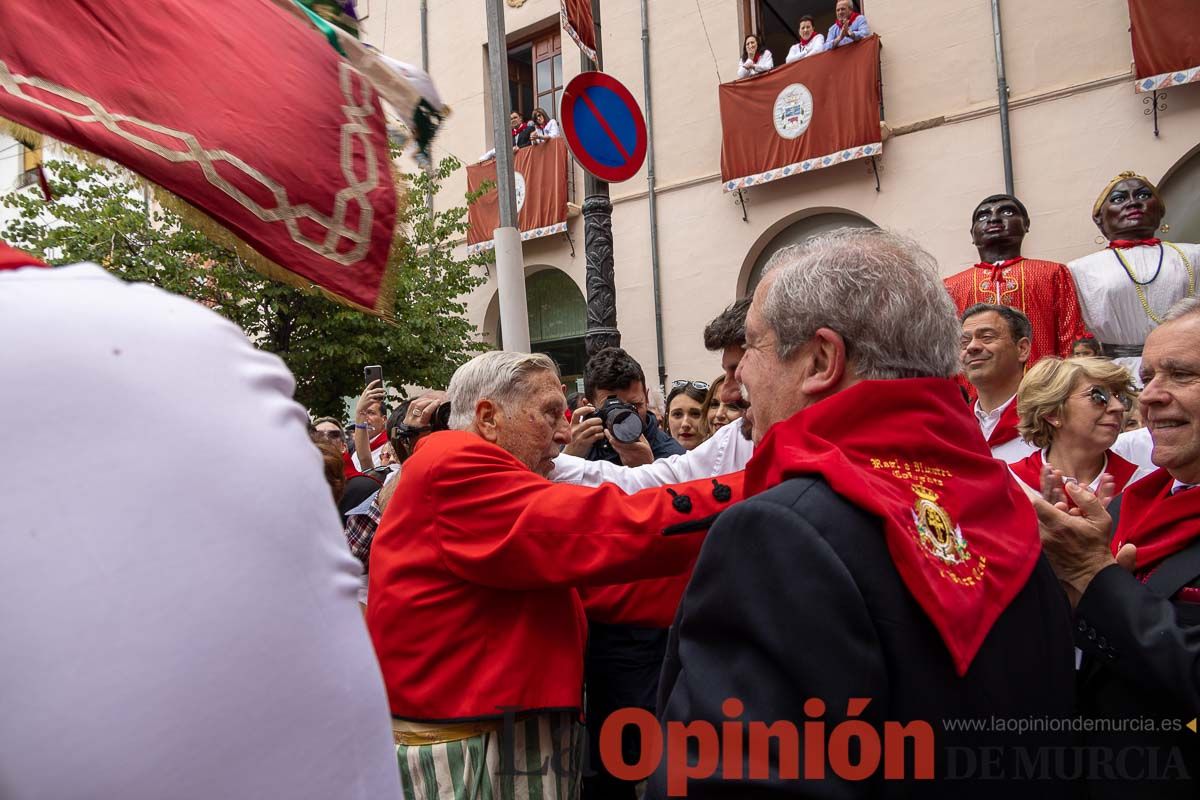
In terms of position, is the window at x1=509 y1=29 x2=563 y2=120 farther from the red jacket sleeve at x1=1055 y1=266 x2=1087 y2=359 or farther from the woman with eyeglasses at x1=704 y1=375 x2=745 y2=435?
the woman with eyeglasses at x1=704 y1=375 x2=745 y2=435

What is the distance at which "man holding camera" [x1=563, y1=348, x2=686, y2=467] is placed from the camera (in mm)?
3523

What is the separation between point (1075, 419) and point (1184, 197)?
7902mm

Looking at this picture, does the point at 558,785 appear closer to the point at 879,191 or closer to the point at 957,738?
the point at 957,738

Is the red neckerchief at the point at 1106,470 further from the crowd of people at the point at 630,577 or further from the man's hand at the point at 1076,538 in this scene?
the man's hand at the point at 1076,538

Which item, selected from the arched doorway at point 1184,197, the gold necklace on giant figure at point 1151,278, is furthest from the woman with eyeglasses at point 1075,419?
the arched doorway at point 1184,197

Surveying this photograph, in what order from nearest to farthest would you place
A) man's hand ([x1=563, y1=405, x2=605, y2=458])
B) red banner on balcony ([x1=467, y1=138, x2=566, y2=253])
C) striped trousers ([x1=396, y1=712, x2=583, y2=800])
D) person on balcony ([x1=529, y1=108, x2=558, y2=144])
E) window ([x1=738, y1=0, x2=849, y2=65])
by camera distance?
striped trousers ([x1=396, y1=712, x2=583, y2=800]) → man's hand ([x1=563, y1=405, x2=605, y2=458]) → red banner on balcony ([x1=467, y1=138, x2=566, y2=253]) → person on balcony ([x1=529, y1=108, x2=558, y2=144]) → window ([x1=738, y1=0, x2=849, y2=65])

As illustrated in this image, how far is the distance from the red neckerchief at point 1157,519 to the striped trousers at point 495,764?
5.14 feet

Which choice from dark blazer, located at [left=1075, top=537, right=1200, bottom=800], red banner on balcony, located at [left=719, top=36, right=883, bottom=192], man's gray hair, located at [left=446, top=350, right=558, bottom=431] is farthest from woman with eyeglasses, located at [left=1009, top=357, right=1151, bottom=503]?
red banner on balcony, located at [left=719, top=36, right=883, bottom=192]

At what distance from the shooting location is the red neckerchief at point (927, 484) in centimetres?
127

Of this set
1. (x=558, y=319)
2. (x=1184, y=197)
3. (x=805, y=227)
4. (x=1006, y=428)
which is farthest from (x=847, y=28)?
(x=1006, y=428)

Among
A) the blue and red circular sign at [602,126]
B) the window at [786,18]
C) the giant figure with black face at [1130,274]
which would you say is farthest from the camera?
the window at [786,18]

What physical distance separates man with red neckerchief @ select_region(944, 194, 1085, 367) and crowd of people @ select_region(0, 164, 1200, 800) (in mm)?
2573

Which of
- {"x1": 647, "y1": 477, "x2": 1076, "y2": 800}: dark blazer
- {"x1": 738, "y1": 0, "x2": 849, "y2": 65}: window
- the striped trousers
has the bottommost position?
the striped trousers

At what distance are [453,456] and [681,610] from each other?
1.18 meters
